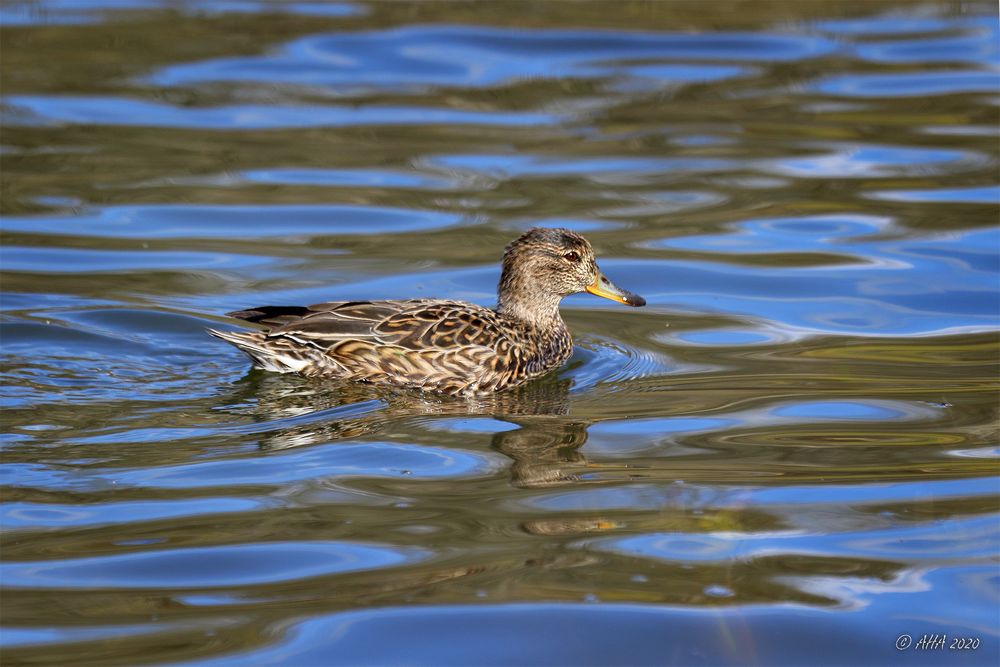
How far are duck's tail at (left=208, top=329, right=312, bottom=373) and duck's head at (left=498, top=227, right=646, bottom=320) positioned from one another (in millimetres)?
1654

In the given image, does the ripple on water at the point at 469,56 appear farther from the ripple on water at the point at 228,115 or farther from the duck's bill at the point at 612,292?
the duck's bill at the point at 612,292

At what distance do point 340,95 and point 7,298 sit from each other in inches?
260

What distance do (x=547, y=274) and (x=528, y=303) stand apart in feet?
0.82

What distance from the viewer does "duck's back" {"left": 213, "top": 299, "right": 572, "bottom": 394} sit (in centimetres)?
909

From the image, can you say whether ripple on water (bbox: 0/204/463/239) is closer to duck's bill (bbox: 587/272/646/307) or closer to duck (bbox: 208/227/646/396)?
duck's bill (bbox: 587/272/646/307)

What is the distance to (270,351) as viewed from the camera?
902 cm

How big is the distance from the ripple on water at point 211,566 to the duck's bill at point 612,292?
4027mm

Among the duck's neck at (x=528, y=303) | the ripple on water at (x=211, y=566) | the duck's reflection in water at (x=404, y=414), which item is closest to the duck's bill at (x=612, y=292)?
the duck's neck at (x=528, y=303)

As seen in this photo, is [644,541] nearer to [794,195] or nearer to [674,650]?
[674,650]

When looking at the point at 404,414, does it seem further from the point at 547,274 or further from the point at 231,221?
the point at 231,221

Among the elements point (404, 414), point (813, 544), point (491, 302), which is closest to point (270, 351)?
point (404, 414)

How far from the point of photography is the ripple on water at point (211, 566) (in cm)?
598

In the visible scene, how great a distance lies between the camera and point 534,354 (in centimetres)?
959

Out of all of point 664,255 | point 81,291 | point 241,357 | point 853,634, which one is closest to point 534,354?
point 241,357
